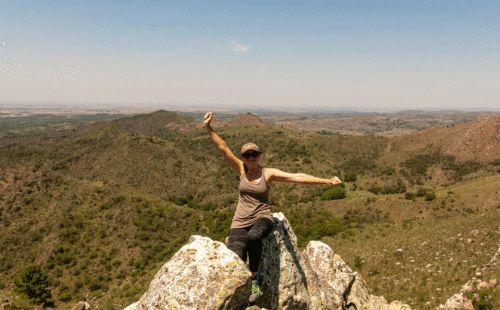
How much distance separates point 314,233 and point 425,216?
62.5 feet

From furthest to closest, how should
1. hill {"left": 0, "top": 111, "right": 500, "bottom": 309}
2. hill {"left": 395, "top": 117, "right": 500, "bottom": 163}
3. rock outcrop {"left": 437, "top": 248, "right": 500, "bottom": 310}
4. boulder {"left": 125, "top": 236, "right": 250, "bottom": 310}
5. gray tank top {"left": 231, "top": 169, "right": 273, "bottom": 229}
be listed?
1. hill {"left": 395, "top": 117, "right": 500, "bottom": 163}
2. hill {"left": 0, "top": 111, "right": 500, "bottom": 309}
3. rock outcrop {"left": 437, "top": 248, "right": 500, "bottom": 310}
4. gray tank top {"left": 231, "top": 169, "right": 273, "bottom": 229}
5. boulder {"left": 125, "top": 236, "right": 250, "bottom": 310}

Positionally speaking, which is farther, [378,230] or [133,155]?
[133,155]

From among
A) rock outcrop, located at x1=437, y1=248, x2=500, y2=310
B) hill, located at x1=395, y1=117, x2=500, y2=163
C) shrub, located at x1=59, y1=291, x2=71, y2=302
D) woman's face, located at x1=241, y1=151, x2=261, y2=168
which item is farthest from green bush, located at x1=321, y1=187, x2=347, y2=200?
woman's face, located at x1=241, y1=151, x2=261, y2=168

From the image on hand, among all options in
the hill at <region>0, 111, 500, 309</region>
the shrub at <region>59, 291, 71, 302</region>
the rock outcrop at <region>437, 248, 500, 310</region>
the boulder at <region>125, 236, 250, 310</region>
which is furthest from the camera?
the shrub at <region>59, 291, 71, 302</region>

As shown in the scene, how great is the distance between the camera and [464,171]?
75.9 metres

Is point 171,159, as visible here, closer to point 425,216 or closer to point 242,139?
point 242,139

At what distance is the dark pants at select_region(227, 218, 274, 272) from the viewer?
5.03m

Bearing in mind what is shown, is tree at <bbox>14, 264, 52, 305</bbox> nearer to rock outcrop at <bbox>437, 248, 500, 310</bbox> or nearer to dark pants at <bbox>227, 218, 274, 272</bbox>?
dark pants at <bbox>227, 218, 274, 272</bbox>

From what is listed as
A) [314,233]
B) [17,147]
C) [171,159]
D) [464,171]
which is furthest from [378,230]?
[17,147]

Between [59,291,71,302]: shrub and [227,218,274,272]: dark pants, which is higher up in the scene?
[227,218,274,272]: dark pants

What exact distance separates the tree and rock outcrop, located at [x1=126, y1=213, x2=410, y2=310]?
29.1m

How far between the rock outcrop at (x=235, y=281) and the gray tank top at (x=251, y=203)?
0.74 m

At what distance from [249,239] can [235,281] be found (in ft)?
2.80

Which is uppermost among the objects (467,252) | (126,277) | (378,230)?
(467,252)
